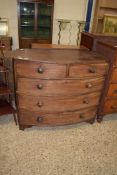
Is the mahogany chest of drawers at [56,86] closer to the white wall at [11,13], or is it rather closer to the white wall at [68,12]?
the white wall at [11,13]

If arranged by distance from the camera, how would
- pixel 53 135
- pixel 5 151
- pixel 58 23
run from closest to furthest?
pixel 5 151
pixel 53 135
pixel 58 23

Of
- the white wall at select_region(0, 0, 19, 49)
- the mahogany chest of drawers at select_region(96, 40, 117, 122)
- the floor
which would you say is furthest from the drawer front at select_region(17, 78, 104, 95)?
the white wall at select_region(0, 0, 19, 49)

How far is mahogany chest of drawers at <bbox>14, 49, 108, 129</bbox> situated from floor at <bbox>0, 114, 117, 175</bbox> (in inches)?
6.0

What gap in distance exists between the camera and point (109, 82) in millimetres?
1736

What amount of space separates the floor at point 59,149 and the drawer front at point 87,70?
72 centimetres

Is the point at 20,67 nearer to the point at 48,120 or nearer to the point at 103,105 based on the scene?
the point at 48,120

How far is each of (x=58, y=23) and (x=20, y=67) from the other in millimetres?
3005

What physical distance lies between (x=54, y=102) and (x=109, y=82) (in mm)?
660

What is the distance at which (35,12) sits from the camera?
361cm

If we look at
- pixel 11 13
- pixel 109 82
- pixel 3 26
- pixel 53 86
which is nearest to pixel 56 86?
pixel 53 86

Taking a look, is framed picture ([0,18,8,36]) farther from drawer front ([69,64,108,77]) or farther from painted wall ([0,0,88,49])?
drawer front ([69,64,108,77])

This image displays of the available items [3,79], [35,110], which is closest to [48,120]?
[35,110]

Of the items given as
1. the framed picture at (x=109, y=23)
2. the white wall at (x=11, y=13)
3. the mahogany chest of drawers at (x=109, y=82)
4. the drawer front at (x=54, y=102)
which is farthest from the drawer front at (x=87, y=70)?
the white wall at (x=11, y=13)

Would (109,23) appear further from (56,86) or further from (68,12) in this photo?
(56,86)
